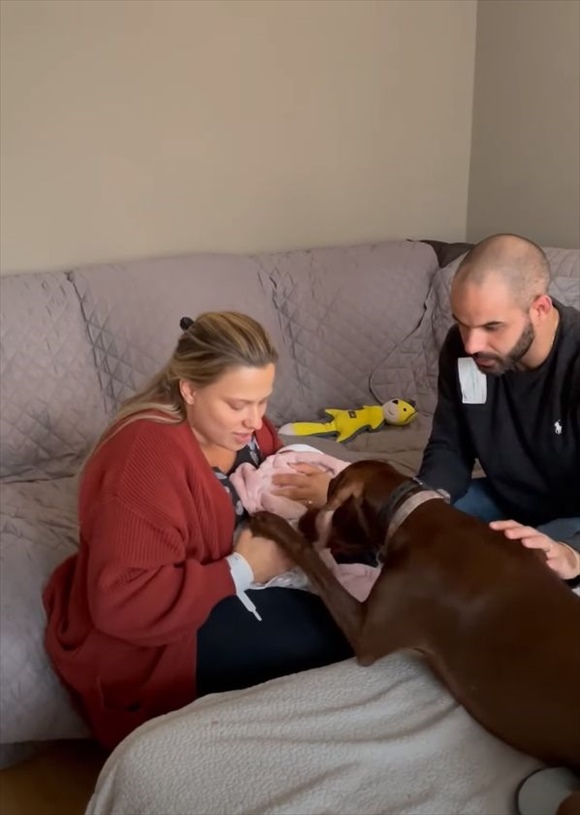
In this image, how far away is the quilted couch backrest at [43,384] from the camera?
258 centimetres

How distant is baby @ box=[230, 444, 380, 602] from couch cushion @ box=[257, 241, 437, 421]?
3.21 ft

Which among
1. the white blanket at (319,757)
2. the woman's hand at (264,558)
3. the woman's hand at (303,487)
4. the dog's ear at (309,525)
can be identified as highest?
the woman's hand at (303,487)

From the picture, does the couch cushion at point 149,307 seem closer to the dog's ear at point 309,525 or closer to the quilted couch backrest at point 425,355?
the quilted couch backrest at point 425,355

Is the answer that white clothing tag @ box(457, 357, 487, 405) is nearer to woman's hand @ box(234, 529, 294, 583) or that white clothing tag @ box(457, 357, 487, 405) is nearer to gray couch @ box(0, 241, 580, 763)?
gray couch @ box(0, 241, 580, 763)

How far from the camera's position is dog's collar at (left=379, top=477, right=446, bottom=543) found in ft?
5.18

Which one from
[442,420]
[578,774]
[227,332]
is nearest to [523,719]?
[578,774]

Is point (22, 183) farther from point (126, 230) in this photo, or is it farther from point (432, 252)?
point (432, 252)

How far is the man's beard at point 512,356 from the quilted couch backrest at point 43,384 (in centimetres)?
120

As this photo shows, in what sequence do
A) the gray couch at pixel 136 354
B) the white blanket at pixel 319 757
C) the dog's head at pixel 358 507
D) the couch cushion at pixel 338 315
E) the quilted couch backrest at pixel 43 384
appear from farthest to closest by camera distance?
the couch cushion at pixel 338 315
the quilted couch backrest at pixel 43 384
the gray couch at pixel 136 354
the dog's head at pixel 358 507
the white blanket at pixel 319 757

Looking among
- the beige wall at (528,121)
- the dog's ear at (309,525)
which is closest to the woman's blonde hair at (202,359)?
the dog's ear at (309,525)

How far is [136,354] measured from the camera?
2738mm

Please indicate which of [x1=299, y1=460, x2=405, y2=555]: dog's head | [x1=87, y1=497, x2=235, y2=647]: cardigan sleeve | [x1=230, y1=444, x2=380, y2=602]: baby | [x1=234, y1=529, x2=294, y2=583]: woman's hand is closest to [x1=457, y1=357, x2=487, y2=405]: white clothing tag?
[x1=230, y1=444, x2=380, y2=602]: baby

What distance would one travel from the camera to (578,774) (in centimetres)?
129

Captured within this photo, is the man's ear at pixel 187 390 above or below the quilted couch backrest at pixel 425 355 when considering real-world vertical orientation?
above
